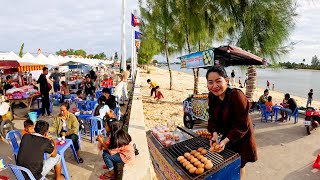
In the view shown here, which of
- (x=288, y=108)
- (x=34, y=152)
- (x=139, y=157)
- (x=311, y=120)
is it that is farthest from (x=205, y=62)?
(x=34, y=152)

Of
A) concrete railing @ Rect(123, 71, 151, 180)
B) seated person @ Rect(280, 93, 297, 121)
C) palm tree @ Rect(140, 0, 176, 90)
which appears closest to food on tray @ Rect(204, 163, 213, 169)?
concrete railing @ Rect(123, 71, 151, 180)

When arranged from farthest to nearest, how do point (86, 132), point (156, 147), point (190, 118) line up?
point (190, 118)
point (86, 132)
point (156, 147)

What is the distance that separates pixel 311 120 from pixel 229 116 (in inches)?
260

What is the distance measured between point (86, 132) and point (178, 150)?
15.2 feet

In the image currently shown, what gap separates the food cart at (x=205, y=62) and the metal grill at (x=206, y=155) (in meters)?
3.93

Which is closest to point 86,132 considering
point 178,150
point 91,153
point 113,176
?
point 91,153

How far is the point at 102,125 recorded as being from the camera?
6.23m

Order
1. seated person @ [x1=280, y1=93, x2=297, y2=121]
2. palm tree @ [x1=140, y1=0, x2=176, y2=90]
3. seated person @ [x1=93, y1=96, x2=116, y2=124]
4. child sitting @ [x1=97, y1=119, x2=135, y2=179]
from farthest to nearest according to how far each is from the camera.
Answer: palm tree @ [x1=140, y1=0, x2=176, y2=90]
seated person @ [x1=280, y1=93, x2=297, y2=121]
seated person @ [x1=93, y1=96, x2=116, y2=124]
child sitting @ [x1=97, y1=119, x2=135, y2=179]

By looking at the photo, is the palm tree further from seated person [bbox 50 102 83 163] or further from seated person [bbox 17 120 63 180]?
seated person [bbox 17 120 63 180]

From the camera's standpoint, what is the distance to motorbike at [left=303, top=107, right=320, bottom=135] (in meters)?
7.39

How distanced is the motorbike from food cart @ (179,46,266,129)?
8.03ft

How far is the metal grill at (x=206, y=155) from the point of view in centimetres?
225

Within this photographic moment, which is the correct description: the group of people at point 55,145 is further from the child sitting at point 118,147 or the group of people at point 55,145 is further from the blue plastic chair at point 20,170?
the blue plastic chair at point 20,170

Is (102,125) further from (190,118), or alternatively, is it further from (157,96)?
(157,96)
